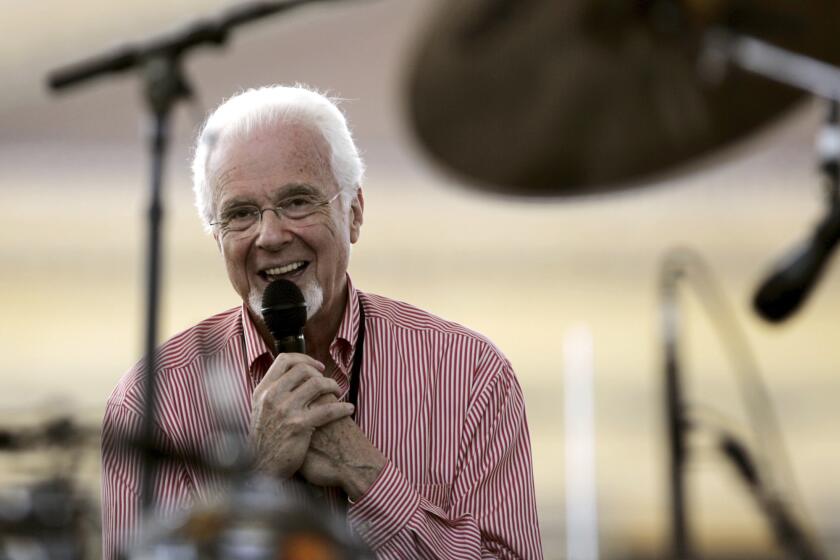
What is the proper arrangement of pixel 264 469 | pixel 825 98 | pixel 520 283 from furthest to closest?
pixel 520 283 < pixel 825 98 < pixel 264 469

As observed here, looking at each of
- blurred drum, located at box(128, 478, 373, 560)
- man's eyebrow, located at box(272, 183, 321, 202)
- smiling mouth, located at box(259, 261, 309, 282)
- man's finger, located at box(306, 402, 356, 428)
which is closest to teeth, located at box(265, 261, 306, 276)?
smiling mouth, located at box(259, 261, 309, 282)

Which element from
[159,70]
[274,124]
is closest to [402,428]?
[274,124]

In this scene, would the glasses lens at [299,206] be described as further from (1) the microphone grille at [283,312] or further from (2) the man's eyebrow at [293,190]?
(1) the microphone grille at [283,312]

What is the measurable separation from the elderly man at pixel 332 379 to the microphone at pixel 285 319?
4 cm

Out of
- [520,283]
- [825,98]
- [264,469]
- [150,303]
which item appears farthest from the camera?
[520,283]

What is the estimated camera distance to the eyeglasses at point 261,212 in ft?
6.29

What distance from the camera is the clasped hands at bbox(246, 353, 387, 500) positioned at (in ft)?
5.62

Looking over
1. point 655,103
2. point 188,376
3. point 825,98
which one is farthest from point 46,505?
point 825,98

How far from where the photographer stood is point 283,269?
1.91m

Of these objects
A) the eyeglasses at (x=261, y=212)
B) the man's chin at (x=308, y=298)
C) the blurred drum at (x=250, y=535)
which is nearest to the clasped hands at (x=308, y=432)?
the man's chin at (x=308, y=298)

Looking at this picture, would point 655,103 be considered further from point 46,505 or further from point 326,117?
point 46,505

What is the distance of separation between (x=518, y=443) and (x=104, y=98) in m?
3.93

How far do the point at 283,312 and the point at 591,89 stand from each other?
59 cm

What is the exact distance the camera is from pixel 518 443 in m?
1.96
